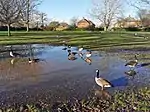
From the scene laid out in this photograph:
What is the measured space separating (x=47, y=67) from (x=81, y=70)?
222 cm

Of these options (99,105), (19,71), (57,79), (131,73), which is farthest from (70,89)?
(19,71)

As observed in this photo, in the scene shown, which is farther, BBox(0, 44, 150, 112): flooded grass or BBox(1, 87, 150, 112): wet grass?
BBox(0, 44, 150, 112): flooded grass

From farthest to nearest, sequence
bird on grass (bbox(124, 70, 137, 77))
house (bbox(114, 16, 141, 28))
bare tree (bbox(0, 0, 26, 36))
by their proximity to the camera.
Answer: house (bbox(114, 16, 141, 28)) → bare tree (bbox(0, 0, 26, 36)) → bird on grass (bbox(124, 70, 137, 77))

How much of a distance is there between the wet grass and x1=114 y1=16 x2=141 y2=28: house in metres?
84.4

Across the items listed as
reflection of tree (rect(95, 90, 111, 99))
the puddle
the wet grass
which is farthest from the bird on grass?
the wet grass

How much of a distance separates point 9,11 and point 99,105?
138ft

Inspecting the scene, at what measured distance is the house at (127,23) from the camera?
9428 cm

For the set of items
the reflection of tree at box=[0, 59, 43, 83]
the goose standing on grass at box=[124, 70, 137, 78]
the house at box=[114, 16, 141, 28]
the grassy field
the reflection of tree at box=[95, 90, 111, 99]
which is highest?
the house at box=[114, 16, 141, 28]

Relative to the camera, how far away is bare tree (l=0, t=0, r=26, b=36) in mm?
47531

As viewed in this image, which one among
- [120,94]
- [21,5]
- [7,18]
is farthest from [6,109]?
[21,5]

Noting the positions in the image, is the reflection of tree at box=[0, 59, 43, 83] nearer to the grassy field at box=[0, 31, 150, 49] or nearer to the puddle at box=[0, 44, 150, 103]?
the puddle at box=[0, 44, 150, 103]

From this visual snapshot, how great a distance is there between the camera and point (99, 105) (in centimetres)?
870

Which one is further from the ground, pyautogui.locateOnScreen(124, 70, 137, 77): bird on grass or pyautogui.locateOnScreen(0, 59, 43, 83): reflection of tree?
pyautogui.locateOnScreen(124, 70, 137, 77): bird on grass

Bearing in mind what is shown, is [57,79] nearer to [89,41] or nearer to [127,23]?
[89,41]
